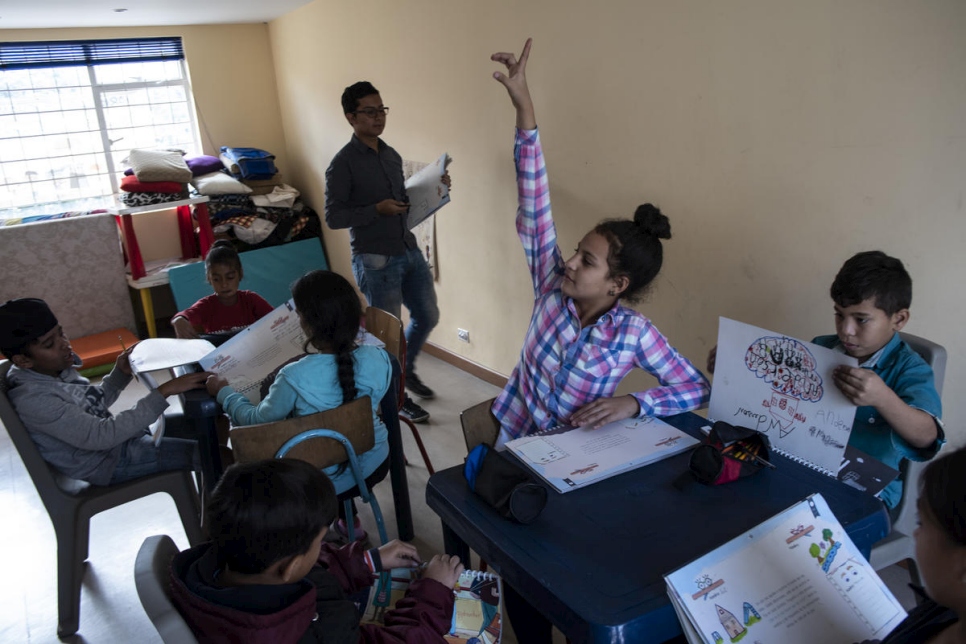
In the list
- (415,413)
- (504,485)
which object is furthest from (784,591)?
(415,413)

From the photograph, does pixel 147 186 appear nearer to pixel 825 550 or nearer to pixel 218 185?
pixel 218 185

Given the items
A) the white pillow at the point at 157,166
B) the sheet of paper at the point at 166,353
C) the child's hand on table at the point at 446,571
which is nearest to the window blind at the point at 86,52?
the white pillow at the point at 157,166

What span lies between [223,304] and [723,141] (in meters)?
2.02

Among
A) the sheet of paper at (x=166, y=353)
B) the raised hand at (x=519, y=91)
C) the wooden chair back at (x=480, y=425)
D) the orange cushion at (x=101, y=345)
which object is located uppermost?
the raised hand at (x=519, y=91)

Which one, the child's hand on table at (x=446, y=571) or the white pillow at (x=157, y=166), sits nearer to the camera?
the child's hand on table at (x=446, y=571)

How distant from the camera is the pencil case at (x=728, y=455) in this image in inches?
47.9

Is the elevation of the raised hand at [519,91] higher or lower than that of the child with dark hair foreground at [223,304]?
higher

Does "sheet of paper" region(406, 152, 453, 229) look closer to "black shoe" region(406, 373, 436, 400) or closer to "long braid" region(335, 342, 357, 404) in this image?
"black shoe" region(406, 373, 436, 400)

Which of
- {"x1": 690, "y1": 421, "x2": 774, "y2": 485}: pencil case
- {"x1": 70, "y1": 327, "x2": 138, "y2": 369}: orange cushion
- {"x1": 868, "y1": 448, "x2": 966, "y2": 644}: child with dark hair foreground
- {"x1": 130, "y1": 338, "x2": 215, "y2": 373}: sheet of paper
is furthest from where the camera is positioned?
{"x1": 70, "y1": 327, "x2": 138, "y2": 369}: orange cushion

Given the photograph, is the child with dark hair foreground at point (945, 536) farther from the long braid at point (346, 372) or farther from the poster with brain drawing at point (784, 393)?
the long braid at point (346, 372)

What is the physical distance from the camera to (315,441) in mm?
1764

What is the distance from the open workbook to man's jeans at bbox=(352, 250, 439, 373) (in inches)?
102

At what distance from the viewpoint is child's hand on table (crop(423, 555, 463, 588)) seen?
3.90 feet

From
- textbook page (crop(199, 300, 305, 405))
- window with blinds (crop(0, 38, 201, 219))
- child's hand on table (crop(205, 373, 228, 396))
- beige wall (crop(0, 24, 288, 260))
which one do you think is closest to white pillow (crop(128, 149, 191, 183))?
window with blinds (crop(0, 38, 201, 219))
